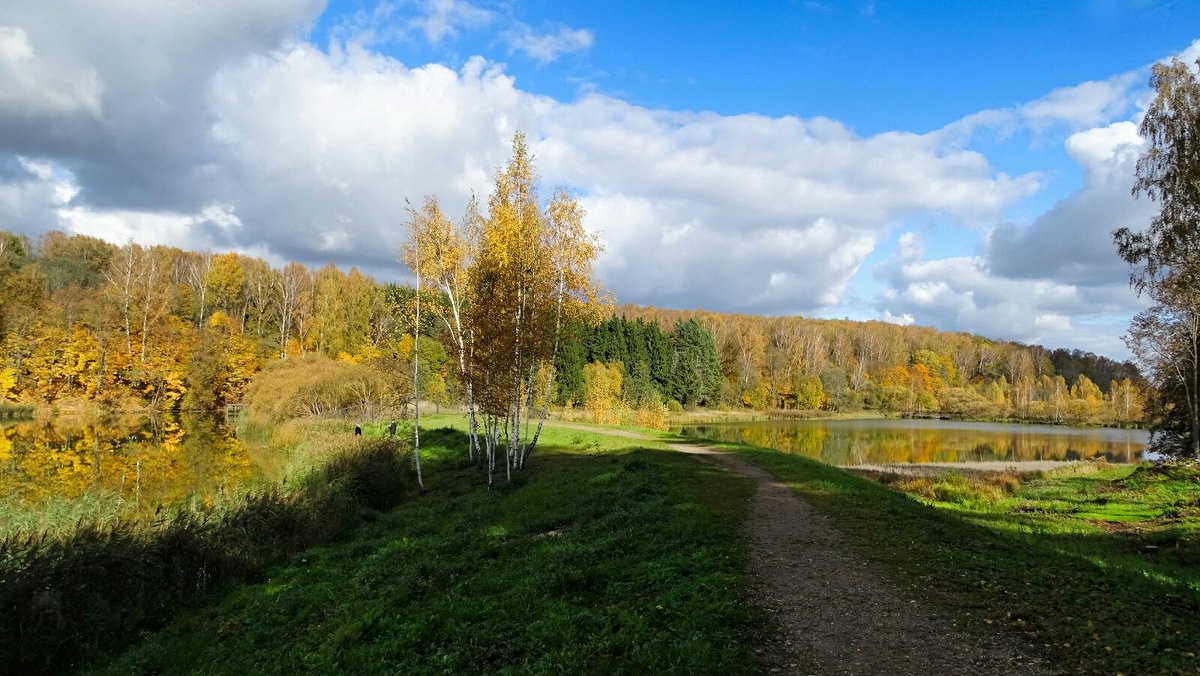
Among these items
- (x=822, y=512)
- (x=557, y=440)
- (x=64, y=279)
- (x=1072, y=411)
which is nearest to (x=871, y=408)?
(x=1072, y=411)

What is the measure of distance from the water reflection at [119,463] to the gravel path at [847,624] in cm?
1698

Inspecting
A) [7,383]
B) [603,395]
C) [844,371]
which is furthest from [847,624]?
[844,371]

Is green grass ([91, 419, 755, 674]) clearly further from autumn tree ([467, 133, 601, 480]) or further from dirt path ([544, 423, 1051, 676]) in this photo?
autumn tree ([467, 133, 601, 480])

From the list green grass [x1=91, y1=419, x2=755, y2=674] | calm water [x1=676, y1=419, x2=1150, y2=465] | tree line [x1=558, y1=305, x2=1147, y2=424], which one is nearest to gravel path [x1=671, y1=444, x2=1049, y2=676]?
green grass [x1=91, y1=419, x2=755, y2=674]

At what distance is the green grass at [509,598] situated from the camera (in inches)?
293

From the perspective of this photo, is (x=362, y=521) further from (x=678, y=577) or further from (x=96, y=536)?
(x=678, y=577)

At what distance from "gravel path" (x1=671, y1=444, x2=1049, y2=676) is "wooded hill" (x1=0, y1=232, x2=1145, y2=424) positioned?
1506 cm

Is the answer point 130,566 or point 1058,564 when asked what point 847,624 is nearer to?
point 1058,564

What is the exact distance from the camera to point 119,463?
2853cm

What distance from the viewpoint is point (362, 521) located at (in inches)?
744

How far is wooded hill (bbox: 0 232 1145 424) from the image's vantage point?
52.8 metres

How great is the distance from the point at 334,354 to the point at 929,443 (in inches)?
2576

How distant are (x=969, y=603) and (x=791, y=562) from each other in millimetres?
2690

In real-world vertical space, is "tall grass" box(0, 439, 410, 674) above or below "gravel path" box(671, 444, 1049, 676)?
below
